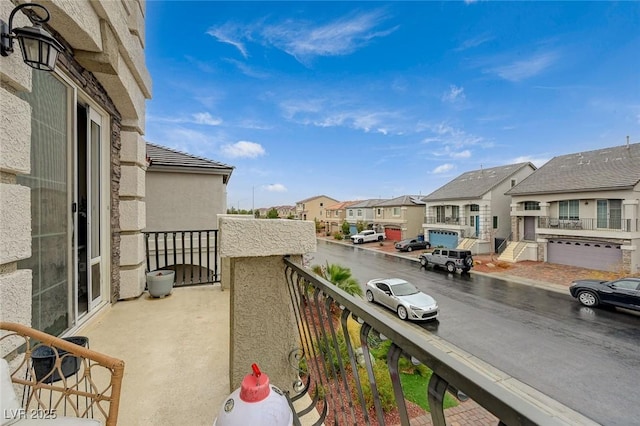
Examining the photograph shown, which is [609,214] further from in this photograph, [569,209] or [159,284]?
[159,284]

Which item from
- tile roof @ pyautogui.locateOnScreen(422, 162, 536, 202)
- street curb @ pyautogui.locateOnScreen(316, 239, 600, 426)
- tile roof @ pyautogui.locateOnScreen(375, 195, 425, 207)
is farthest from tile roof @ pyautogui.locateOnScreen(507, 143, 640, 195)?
street curb @ pyautogui.locateOnScreen(316, 239, 600, 426)

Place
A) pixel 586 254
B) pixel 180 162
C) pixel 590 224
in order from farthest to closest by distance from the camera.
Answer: pixel 590 224 → pixel 586 254 → pixel 180 162

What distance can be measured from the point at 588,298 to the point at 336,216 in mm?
33308

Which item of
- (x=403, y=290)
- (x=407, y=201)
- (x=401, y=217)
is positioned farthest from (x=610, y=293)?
(x=407, y=201)

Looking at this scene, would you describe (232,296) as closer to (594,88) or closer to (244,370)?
(244,370)

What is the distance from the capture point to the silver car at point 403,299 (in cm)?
920

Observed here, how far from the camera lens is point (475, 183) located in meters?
23.9

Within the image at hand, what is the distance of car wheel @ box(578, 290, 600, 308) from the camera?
33.3ft

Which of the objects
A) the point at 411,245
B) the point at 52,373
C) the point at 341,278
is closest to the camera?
the point at 52,373

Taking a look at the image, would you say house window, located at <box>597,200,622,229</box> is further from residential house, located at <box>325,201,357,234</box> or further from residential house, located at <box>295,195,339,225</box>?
residential house, located at <box>295,195,339,225</box>

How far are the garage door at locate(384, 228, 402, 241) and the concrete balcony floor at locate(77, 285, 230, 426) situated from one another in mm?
27968

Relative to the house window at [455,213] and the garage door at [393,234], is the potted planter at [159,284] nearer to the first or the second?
the house window at [455,213]

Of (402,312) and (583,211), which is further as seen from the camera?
(583,211)

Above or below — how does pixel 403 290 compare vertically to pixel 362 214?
below
